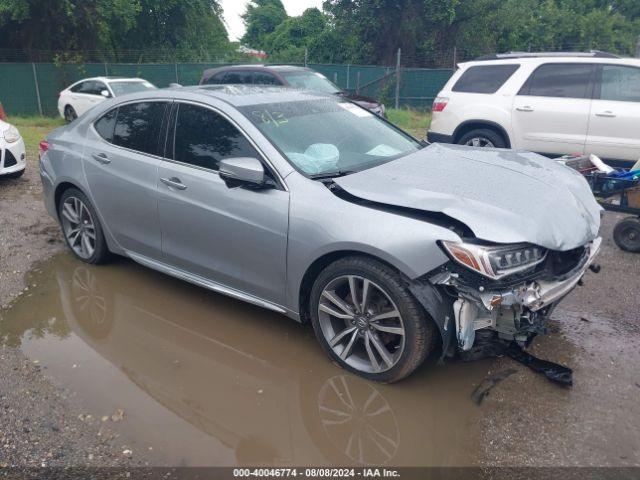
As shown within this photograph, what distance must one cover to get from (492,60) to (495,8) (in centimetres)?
1861

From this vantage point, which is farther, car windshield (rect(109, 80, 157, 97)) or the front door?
car windshield (rect(109, 80, 157, 97))

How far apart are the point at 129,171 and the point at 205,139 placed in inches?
32.6

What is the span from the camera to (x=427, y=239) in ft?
9.98

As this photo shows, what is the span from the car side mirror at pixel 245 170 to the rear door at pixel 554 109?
5.47 m

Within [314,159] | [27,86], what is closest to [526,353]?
[314,159]

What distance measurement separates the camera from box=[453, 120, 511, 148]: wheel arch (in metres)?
8.04

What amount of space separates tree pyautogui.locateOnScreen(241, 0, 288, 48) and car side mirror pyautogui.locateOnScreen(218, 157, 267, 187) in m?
47.0

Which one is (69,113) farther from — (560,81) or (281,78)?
(560,81)

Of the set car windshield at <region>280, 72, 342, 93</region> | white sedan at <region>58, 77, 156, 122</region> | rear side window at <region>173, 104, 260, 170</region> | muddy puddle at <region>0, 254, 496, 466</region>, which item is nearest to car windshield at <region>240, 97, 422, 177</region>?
rear side window at <region>173, 104, 260, 170</region>

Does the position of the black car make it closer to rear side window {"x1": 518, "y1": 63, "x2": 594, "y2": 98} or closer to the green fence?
rear side window {"x1": 518, "y1": 63, "x2": 594, "y2": 98}

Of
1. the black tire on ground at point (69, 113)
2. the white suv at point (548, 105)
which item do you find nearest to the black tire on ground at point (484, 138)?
the white suv at point (548, 105)

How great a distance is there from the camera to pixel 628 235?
18.6ft

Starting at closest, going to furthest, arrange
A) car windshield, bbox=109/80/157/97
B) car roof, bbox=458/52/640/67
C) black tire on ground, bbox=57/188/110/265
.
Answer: black tire on ground, bbox=57/188/110/265 < car roof, bbox=458/52/640/67 < car windshield, bbox=109/80/157/97

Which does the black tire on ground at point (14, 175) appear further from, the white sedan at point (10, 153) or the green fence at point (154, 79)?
the green fence at point (154, 79)
